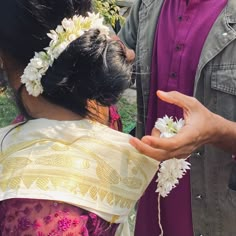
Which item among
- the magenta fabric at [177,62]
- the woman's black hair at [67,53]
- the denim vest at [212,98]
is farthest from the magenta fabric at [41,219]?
the magenta fabric at [177,62]

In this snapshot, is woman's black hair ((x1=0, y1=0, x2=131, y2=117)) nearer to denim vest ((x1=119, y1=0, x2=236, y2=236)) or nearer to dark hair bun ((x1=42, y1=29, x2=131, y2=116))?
dark hair bun ((x1=42, y1=29, x2=131, y2=116))

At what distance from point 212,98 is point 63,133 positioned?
671mm

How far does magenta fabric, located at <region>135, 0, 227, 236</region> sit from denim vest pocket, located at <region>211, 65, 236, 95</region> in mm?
81

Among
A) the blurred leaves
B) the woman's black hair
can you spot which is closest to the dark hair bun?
the woman's black hair

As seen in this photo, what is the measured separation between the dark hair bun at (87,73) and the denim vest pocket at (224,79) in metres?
0.48

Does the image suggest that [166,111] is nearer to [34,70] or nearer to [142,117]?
[142,117]

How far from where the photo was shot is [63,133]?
1.32 meters

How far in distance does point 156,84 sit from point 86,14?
2.05 feet

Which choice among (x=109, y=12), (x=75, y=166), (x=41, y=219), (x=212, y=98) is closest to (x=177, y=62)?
(x=212, y=98)

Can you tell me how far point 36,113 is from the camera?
1.38m

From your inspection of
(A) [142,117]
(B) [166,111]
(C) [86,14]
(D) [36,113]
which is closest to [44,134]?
(D) [36,113]

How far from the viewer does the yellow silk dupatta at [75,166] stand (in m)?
1.25

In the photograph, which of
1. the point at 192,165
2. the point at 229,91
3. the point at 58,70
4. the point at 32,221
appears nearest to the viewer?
the point at 32,221

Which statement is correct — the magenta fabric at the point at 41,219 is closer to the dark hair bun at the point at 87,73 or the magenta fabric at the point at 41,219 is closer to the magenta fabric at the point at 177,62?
the dark hair bun at the point at 87,73
